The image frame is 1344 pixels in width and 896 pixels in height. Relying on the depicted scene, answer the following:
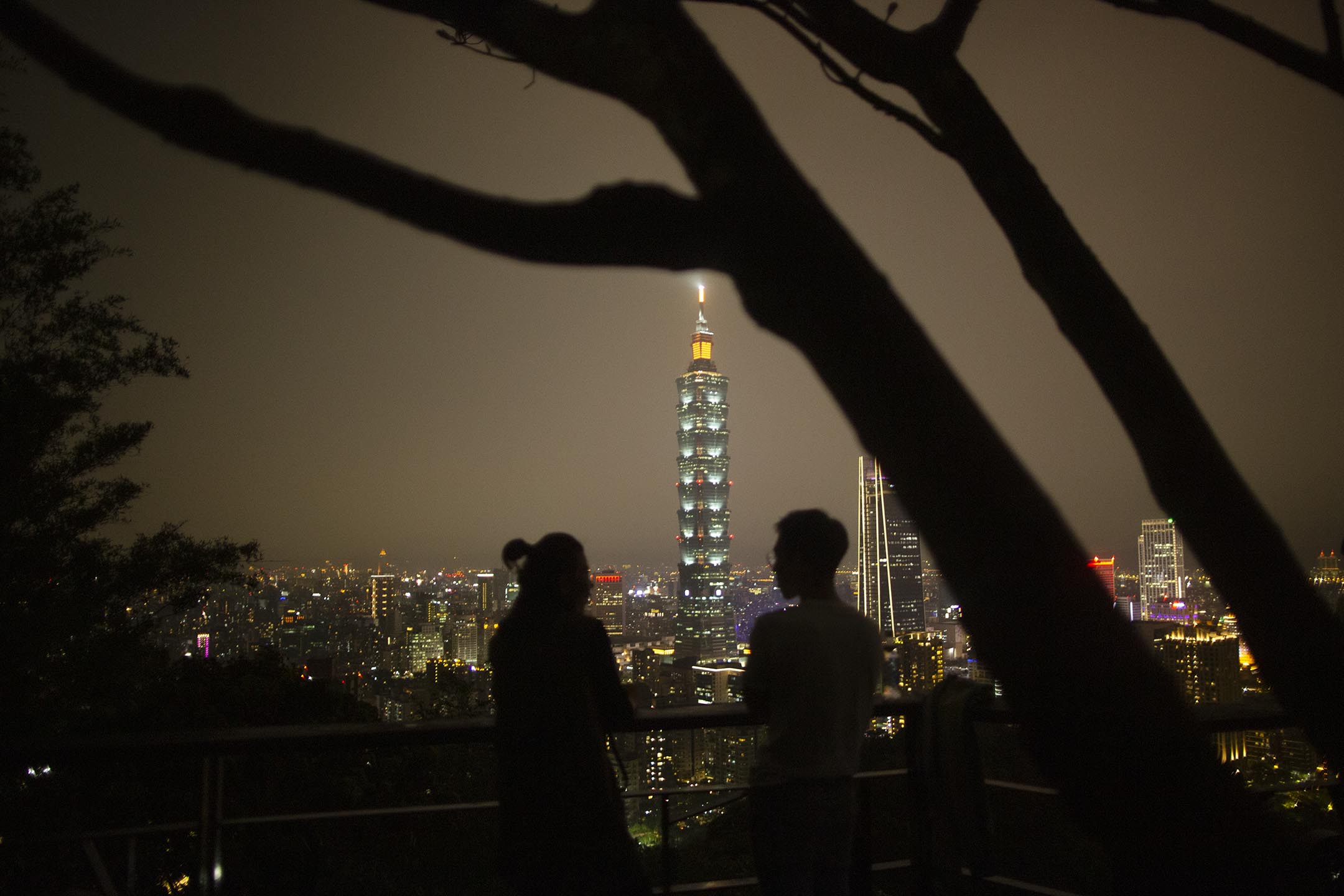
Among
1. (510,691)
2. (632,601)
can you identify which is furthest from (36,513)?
(632,601)

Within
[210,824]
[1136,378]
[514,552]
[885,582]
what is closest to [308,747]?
[210,824]

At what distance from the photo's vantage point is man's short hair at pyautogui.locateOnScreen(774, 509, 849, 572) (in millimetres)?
1821

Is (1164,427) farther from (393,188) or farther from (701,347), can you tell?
(701,347)

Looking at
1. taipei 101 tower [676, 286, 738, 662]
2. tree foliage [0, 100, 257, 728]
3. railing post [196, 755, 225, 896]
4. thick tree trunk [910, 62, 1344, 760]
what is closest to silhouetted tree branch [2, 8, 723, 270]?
thick tree trunk [910, 62, 1344, 760]

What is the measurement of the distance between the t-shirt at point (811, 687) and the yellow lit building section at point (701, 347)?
73.5m

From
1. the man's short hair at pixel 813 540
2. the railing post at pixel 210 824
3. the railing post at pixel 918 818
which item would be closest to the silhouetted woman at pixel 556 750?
the man's short hair at pixel 813 540

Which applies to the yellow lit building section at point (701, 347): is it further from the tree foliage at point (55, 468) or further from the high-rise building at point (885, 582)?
the tree foliage at point (55, 468)

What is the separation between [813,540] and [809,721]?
359 millimetres

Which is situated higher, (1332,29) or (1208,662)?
(1332,29)

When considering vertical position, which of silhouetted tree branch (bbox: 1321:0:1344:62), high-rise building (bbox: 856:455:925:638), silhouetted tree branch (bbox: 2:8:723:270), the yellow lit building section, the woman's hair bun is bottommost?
high-rise building (bbox: 856:455:925:638)

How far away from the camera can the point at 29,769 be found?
2.07 m

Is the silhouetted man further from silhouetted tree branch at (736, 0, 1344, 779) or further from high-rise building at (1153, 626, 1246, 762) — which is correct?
high-rise building at (1153, 626, 1246, 762)

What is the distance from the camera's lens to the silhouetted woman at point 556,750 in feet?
5.30

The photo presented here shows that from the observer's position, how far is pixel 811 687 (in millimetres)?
1751
